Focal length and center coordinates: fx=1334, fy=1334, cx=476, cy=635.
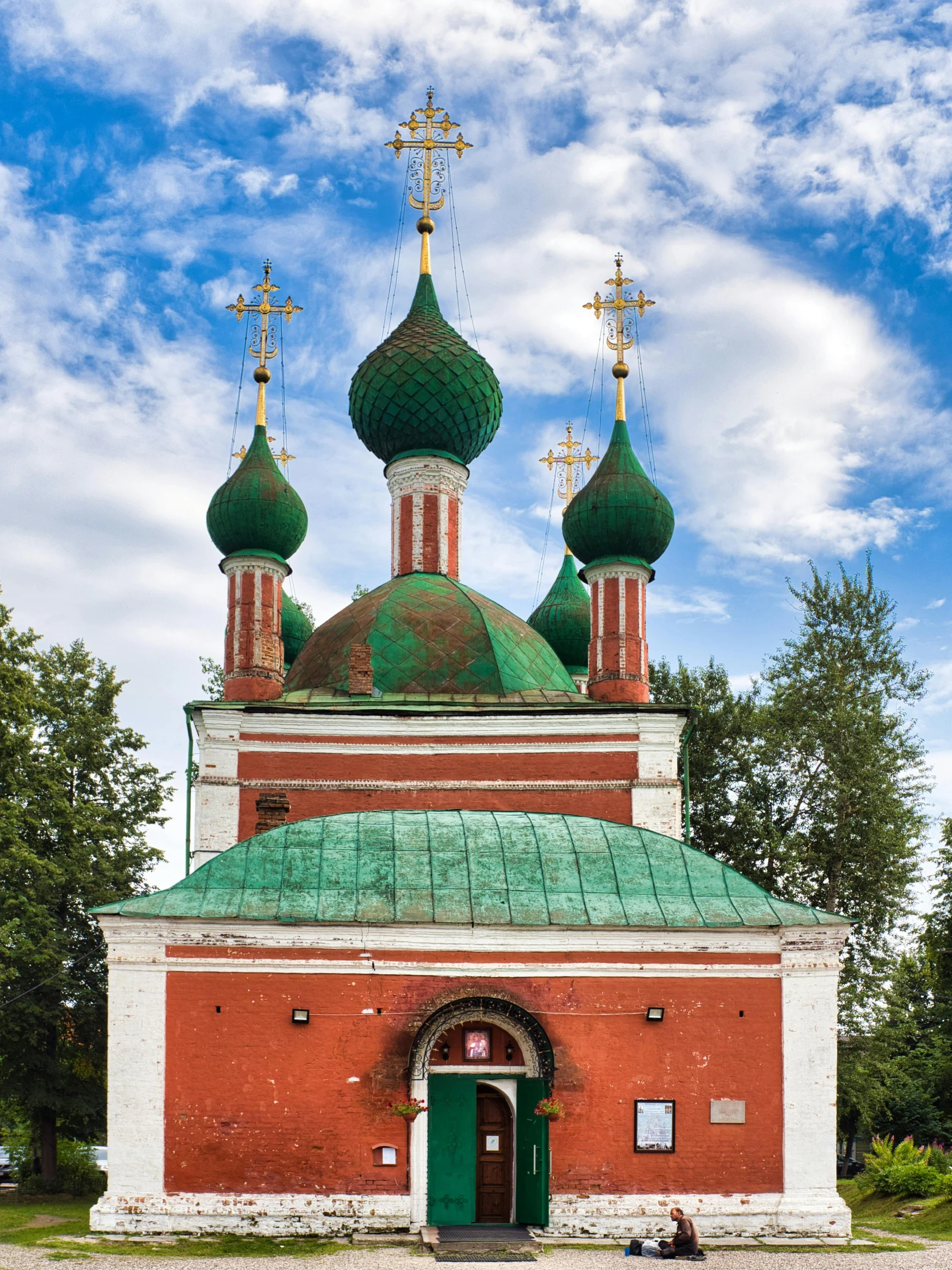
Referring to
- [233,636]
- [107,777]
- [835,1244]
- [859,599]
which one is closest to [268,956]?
[835,1244]

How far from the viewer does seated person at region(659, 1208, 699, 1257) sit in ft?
35.8

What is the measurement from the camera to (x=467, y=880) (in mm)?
12609

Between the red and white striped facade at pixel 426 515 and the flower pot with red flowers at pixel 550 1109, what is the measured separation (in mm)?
9402

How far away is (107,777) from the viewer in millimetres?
19891

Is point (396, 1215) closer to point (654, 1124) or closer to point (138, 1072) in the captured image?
point (654, 1124)

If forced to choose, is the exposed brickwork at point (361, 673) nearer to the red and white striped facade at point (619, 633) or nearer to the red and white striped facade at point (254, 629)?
the red and white striped facade at point (254, 629)

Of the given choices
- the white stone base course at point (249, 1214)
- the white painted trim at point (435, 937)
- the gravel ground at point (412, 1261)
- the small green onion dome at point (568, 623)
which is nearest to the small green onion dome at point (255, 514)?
the small green onion dome at point (568, 623)

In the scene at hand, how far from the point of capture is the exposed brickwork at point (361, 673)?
653 inches

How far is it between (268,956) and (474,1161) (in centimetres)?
261

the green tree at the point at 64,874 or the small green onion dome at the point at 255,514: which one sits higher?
the small green onion dome at the point at 255,514

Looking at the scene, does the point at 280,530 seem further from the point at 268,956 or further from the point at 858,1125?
the point at 858,1125

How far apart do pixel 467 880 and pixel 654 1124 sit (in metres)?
2.74

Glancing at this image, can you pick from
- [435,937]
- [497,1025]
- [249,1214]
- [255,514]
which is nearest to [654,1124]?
[497,1025]

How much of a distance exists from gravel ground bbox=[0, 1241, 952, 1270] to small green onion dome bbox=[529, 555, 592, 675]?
13.1 meters
